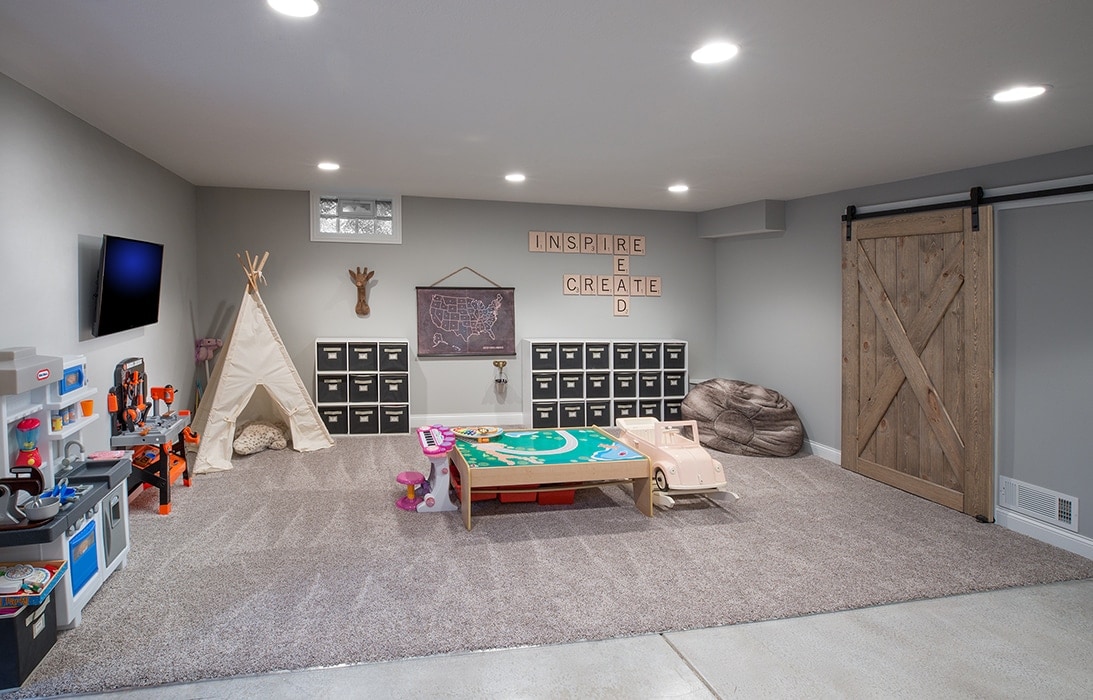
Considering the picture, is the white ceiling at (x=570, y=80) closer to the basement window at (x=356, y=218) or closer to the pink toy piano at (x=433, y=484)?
the basement window at (x=356, y=218)

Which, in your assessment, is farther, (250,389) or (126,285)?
(250,389)

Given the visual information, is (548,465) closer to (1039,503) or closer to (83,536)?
(83,536)

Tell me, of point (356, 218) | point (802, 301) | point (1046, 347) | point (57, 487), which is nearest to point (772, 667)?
point (1046, 347)

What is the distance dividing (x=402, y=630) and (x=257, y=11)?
92.2 inches

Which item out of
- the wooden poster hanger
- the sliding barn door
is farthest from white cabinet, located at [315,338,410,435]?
the sliding barn door

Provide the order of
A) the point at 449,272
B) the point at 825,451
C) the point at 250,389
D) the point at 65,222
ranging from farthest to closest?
1. the point at 449,272
2. the point at 825,451
3. the point at 250,389
4. the point at 65,222

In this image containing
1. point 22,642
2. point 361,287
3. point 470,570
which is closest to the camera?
point 22,642

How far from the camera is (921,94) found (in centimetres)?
294

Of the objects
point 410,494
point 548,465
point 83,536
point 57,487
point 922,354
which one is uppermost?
point 922,354

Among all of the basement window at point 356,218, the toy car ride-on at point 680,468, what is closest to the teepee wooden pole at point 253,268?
the basement window at point 356,218

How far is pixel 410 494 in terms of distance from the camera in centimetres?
434

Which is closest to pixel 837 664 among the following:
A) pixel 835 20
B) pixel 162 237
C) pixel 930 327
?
pixel 835 20

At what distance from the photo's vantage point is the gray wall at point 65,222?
3016mm

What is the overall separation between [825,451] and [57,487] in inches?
208
